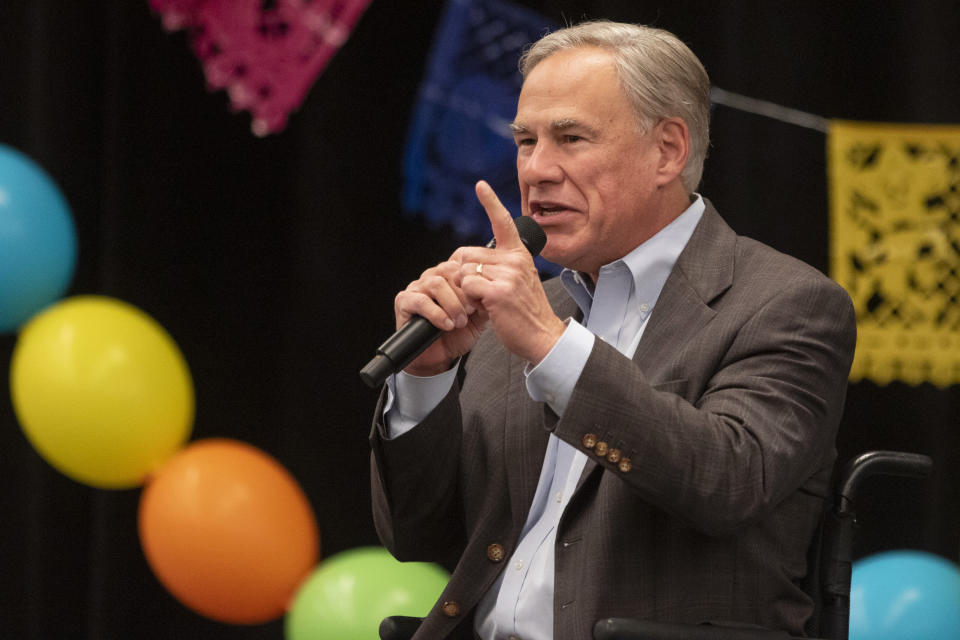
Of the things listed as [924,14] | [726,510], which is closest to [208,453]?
[726,510]

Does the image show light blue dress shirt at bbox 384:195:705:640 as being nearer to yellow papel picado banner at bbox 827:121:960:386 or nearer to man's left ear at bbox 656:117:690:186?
man's left ear at bbox 656:117:690:186

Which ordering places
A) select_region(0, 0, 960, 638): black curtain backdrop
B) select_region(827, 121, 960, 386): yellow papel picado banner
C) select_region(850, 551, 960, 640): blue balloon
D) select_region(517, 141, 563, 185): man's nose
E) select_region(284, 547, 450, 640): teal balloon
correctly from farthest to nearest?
select_region(0, 0, 960, 638): black curtain backdrop → select_region(827, 121, 960, 386): yellow papel picado banner → select_region(284, 547, 450, 640): teal balloon → select_region(850, 551, 960, 640): blue balloon → select_region(517, 141, 563, 185): man's nose

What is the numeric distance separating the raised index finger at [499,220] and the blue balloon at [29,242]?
1.51m

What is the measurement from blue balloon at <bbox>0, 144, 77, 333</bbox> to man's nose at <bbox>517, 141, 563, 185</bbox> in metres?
1.37

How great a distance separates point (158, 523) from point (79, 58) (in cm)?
137

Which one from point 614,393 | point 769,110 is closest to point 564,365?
point 614,393

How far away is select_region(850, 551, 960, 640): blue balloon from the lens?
229 centimetres

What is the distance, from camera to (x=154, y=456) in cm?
265

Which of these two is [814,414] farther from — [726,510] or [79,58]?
[79,58]

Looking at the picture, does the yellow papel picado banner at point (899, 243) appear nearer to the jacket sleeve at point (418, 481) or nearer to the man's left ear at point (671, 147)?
the man's left ear at point (671, 147)

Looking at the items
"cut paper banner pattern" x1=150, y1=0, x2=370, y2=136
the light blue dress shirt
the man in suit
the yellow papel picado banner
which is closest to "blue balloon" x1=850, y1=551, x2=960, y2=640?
the yellow papel picado banner

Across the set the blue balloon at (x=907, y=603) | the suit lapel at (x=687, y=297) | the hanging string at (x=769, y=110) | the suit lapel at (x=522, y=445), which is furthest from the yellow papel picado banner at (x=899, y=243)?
the suit lapel at (x=522, y=445)

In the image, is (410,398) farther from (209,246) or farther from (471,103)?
(209,246)

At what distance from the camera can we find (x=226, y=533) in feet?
8.38
